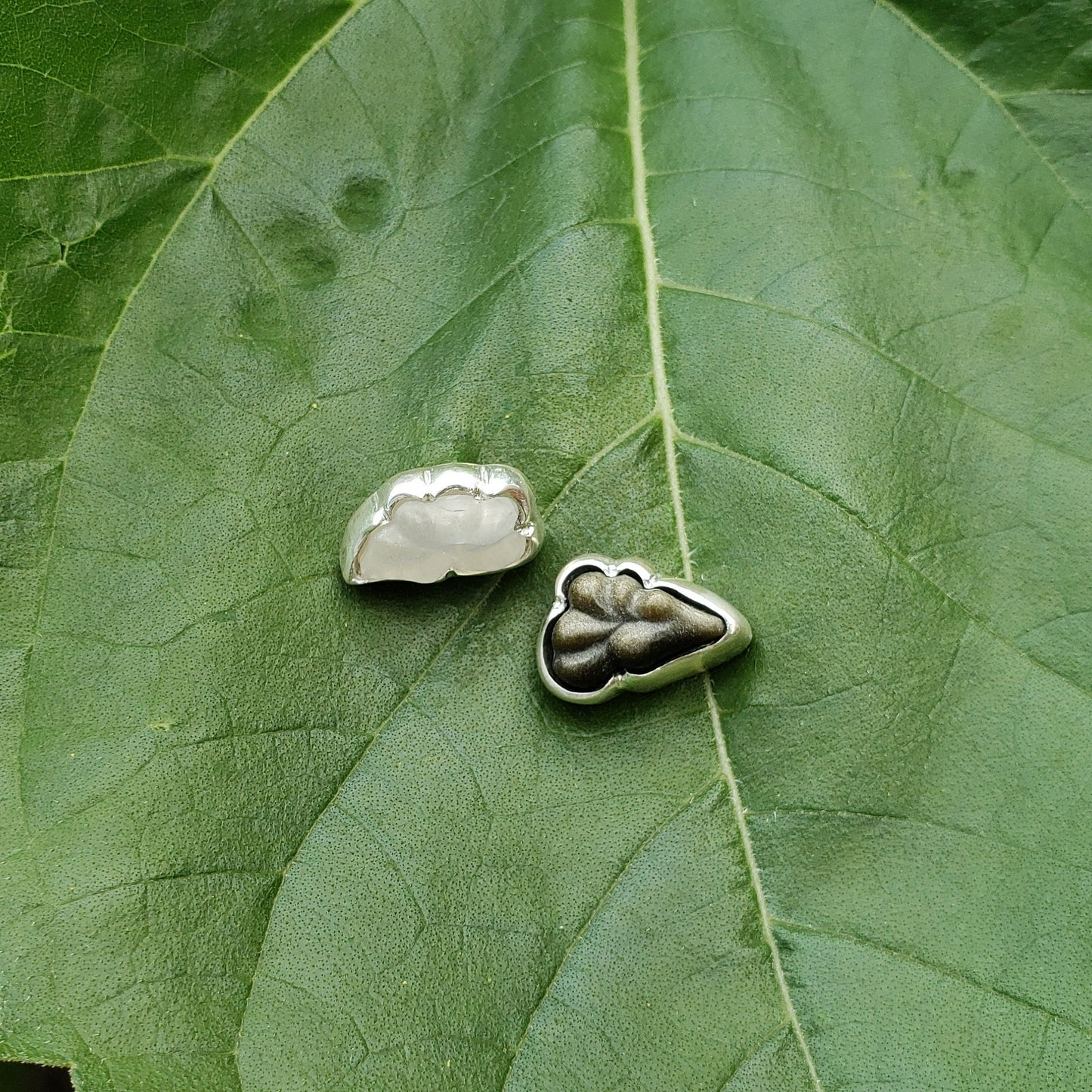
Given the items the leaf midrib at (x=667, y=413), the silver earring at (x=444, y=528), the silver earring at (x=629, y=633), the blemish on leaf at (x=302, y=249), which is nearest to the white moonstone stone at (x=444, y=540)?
the silver earring at (x=444, y=528)

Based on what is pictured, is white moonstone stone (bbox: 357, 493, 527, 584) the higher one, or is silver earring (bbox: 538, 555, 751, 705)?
white moonstone stone (bbox: 357, 493, 527, 584)

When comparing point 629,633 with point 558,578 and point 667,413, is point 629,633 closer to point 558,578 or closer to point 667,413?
point 558,578

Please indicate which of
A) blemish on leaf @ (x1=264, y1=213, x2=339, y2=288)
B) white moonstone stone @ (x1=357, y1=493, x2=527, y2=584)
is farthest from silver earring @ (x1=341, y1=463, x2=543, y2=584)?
blemish on leaf @ (x1=264, y1=213, x2=339, y2=288)

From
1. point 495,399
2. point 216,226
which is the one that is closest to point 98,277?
point 216,226

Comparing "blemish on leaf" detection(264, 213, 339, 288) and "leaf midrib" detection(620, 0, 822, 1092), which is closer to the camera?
"leaf midrib" detection(620, 0, 822, 1092)

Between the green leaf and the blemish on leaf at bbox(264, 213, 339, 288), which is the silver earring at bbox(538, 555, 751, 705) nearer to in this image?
the green leaf

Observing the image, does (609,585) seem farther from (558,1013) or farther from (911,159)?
(911,159)

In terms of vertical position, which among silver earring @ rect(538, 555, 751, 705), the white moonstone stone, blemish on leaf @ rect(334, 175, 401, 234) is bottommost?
silver earring @ rect(538, 555, 751, 705)

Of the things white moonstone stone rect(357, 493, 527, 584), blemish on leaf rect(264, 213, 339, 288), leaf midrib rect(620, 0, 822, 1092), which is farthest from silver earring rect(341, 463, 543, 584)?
blemish on leaf rect(264, 213, 339, 288)
